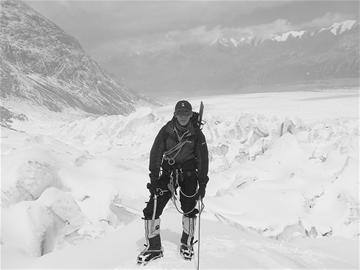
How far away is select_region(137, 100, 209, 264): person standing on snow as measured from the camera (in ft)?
21.4

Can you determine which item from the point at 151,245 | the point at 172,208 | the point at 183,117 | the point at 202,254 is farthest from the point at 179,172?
the point at 172,208

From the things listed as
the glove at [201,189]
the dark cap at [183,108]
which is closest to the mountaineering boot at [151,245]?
the glove at [201,189]

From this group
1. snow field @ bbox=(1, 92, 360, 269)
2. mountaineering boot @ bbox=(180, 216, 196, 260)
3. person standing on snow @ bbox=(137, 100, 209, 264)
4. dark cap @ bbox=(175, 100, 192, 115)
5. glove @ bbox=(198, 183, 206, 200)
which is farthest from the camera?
snow field @ bbox=(1, 92, 360, 269)

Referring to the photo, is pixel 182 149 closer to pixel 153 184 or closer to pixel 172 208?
pixel 153 184

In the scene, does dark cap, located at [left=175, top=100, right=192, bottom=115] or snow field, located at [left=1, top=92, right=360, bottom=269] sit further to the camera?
snow field, located at [left=1, top=92, right=360, bottom=269]

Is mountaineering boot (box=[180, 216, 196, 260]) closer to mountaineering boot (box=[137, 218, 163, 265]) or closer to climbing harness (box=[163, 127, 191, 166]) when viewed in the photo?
mountaineering boot (box=[137, 218, 163, 265])

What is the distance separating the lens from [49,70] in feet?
500

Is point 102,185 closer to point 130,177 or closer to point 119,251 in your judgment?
point 130,177

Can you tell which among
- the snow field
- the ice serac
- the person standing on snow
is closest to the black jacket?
the person standing on snow

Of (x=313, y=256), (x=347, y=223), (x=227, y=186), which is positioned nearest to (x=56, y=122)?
(x=227, y=186)

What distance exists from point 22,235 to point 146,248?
3.76 meters

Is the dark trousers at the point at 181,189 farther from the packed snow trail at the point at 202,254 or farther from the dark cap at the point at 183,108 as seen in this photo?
the dark cap at the point at 183,108

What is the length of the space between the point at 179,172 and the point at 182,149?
1.27ft

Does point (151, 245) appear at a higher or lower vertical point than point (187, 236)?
lower
